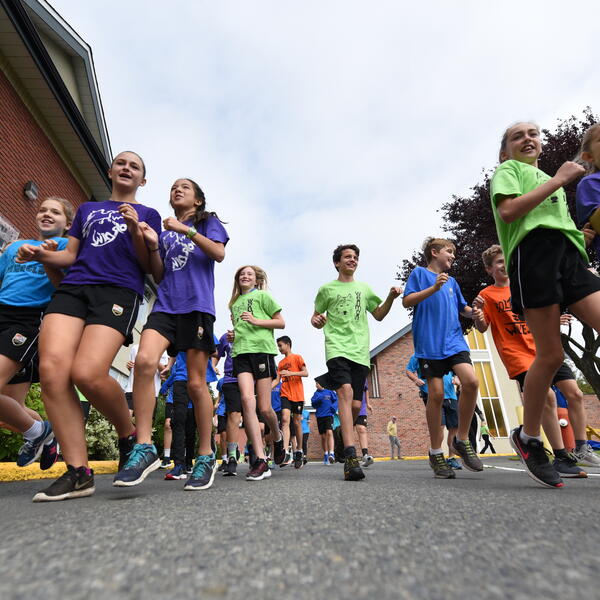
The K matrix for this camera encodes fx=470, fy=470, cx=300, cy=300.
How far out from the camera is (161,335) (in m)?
3.24

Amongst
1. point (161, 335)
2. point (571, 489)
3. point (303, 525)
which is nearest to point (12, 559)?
point (303, 525)

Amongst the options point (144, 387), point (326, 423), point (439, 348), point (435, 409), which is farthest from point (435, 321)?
point (326, 423)

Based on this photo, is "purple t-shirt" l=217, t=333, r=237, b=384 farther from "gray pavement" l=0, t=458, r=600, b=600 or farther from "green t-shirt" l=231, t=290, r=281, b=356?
"gray pavement" l=0, t=458, r=600, b=600

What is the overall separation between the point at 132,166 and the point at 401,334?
2464cm

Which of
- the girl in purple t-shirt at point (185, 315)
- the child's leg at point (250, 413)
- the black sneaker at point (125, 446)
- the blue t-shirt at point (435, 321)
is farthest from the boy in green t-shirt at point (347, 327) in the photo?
Result: the black sneaker at point (125, 446)

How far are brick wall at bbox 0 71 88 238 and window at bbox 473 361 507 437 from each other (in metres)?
22.8

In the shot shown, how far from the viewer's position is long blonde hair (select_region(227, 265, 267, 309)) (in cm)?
568

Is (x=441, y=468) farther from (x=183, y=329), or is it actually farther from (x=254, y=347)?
(x=183, y=329)

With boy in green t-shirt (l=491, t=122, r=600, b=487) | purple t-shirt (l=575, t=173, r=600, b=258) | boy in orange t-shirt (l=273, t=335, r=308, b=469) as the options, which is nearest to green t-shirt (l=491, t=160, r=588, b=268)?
boy in green t-shirt (l=491, t=122, r=600, b=487)

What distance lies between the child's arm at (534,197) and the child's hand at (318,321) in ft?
7.52

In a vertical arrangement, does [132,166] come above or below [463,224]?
below

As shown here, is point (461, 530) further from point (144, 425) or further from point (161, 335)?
point (161, 335)

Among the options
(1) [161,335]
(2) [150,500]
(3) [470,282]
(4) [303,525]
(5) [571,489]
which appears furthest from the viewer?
(3) [470,282]

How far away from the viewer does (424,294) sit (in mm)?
4207
